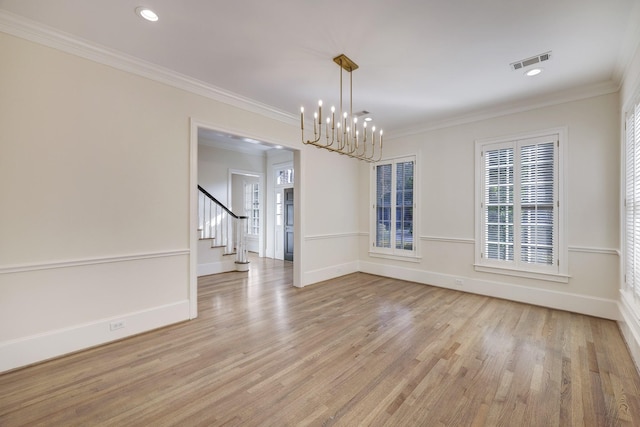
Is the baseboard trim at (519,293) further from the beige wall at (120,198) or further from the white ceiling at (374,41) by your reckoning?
the white ceiling at (374,41)

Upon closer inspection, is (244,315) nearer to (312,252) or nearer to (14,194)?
(312,252)

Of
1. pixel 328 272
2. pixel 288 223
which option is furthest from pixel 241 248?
pixel 328 272

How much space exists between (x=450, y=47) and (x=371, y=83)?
1020 millimetres

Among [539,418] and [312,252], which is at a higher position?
[312,252]

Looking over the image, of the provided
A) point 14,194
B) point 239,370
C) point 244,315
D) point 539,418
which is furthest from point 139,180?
point 539,418

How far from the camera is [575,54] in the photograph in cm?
288

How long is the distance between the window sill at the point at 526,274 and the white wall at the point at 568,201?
7 centimetres

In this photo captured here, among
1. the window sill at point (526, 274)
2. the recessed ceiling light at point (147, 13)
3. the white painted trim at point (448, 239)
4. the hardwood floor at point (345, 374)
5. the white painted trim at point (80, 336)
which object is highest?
the recessed ceiling light at point (147, 13)

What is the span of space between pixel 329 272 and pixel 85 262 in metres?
3.82

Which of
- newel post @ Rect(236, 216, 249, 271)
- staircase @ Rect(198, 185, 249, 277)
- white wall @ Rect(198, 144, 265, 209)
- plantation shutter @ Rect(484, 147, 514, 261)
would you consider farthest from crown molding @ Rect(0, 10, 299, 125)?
plantation shutter @ Rect(484, 147, 514, 261)

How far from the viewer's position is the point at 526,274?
410cm

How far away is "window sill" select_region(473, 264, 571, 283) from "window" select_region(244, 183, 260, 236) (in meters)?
6.74

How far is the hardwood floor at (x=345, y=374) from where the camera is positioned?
1.86 meters

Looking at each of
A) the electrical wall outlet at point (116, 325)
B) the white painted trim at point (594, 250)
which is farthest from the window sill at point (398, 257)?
the electrical wall outlet at point (116, 325)
